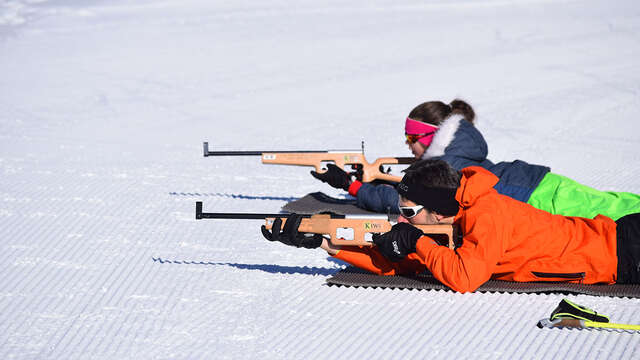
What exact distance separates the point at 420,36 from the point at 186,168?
6.93 m

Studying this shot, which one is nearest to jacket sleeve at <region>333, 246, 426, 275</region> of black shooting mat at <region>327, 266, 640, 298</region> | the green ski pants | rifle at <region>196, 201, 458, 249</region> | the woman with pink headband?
black shooting mat at <region>327, 266, 640, 298</region>

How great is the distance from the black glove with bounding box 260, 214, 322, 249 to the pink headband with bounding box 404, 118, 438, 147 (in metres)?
1.56

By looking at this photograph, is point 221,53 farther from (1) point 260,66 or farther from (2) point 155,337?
(2) point 155,337

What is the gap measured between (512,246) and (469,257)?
10.1 inches

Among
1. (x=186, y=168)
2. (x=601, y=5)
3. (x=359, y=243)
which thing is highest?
(x=601, y=5)

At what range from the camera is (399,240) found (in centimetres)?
348

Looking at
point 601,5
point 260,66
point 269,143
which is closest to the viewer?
point 269,143

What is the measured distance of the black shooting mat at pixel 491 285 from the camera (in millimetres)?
3650

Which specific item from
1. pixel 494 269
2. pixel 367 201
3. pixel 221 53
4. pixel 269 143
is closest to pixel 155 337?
pixel 494 269

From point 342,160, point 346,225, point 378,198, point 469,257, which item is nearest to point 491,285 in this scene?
point 469,257

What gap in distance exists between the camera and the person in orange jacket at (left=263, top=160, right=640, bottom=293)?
343 cm

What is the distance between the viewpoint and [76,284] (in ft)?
13.4

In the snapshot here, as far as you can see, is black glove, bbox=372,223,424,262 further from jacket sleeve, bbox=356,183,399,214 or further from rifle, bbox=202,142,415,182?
rifle, bbox=202,142,415,182

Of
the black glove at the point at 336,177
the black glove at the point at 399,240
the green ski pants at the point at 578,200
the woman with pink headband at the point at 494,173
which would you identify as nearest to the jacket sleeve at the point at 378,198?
the woman with pink headband at the point at 494,173
